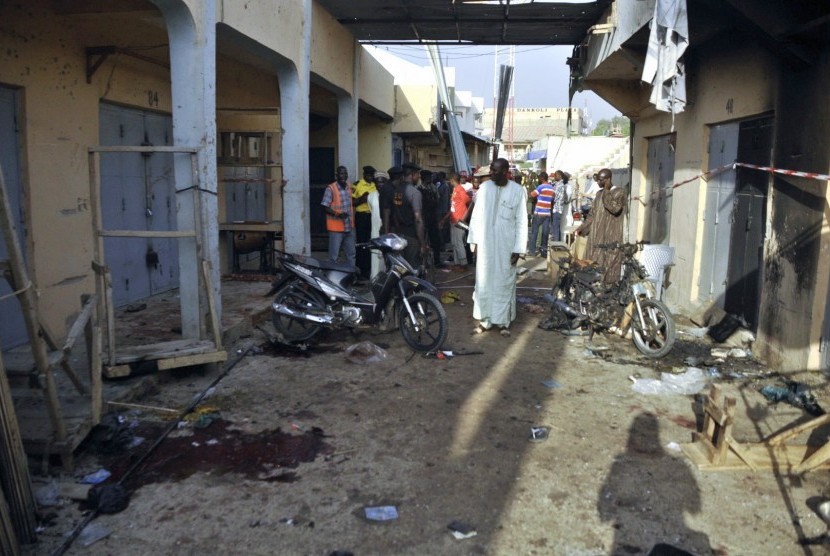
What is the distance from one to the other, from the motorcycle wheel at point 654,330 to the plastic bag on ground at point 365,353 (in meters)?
2.51

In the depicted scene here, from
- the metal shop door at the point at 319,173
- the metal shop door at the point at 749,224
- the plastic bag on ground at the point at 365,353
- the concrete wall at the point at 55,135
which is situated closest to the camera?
the concrete wall at the point at 55,135

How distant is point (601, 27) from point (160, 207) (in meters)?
6.36

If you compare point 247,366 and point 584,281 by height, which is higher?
point 584,281

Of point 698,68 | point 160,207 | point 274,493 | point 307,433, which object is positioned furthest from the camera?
Result: point 160,207

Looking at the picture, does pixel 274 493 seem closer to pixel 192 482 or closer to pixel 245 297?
pixel 192 482

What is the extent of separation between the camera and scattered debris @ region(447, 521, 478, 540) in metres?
3.39

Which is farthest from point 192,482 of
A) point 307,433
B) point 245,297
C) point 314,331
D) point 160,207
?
point 160,207

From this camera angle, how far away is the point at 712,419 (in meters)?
4.25

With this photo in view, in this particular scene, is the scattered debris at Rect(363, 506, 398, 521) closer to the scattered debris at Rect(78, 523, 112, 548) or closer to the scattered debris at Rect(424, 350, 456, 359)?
the scattered debris at Rect(78, 523, 112, 548)

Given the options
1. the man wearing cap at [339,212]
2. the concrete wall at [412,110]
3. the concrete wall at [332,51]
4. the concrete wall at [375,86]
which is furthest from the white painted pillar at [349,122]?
the concrete wall at [412,110]

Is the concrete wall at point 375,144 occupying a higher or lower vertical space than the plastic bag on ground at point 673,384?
higher

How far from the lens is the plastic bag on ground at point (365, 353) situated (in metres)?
6.44

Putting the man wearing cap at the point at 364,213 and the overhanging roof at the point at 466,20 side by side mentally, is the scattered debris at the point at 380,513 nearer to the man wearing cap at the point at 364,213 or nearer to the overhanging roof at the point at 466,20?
the man wearing cap at the point at 364,213

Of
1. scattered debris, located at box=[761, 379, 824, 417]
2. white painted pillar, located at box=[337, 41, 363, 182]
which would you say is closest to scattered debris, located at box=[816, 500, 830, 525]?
scattered debris, located at box=[761, 379, 824, 417]
